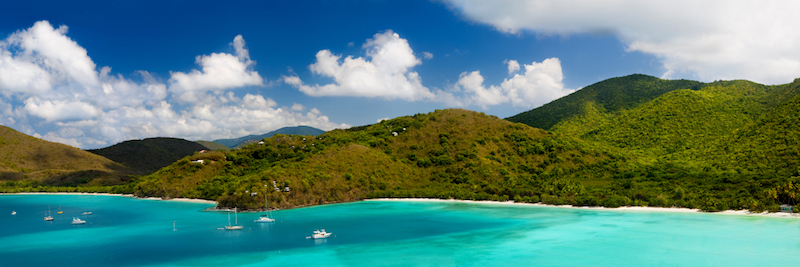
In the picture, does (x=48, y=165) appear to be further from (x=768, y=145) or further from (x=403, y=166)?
(x=768, y=145)

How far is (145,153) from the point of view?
174 metres

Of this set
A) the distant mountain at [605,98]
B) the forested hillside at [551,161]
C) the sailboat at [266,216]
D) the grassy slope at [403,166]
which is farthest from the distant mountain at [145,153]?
the distant mountain at [605,98]

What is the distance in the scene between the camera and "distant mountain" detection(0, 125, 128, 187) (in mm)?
125562

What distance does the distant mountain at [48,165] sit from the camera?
125562mm

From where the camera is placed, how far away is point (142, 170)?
158000 millimetres

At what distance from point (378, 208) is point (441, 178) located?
21647mm

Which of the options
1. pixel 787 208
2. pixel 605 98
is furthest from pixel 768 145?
pixel 605 98

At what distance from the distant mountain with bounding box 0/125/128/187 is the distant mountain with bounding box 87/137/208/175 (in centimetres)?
1232

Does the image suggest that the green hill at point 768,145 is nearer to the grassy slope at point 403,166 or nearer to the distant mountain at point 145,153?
the grassy slope at point 403,166

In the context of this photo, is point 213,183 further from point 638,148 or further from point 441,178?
point 638,148

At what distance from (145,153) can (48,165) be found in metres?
39.1

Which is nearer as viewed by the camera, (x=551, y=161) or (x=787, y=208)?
(x=787, y=208)

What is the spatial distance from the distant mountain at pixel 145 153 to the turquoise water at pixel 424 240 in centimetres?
11225

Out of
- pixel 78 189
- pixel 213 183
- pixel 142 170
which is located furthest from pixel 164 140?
pixel 213 183
